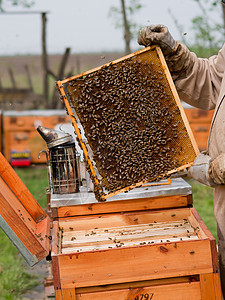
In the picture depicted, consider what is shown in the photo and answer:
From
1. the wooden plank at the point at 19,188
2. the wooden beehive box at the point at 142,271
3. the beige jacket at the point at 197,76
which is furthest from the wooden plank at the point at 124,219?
the beige jacket at the point at 197,76

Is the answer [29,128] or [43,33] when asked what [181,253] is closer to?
[29,128]

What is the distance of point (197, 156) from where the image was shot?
2.68m

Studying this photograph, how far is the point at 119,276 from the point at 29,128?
657 cm

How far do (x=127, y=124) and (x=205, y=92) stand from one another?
0.81m

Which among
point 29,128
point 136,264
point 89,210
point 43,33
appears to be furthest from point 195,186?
point 43,33

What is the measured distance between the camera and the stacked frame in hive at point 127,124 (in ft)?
8.70

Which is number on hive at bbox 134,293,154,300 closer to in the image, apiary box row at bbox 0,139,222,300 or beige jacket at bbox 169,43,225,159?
apiary box row at bbox 0,139,222,300

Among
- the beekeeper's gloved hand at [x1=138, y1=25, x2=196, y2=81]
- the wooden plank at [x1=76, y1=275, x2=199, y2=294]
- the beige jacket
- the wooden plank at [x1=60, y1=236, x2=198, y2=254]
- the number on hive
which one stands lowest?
the number on hive

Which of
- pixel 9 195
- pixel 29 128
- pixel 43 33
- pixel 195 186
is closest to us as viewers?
pixel 9 195

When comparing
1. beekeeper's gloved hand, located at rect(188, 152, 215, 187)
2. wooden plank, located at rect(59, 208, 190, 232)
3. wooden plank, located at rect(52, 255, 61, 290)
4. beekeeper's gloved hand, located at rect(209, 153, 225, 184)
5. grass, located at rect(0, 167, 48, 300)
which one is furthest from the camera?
grass, located at rect(0, 167, 48, 300)

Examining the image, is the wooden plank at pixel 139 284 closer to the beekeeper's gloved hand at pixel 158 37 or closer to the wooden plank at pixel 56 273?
the wooden plank at pixel 56 273

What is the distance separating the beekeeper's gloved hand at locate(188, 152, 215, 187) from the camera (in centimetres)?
263

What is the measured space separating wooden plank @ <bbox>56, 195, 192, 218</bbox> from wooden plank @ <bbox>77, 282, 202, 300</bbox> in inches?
29.9

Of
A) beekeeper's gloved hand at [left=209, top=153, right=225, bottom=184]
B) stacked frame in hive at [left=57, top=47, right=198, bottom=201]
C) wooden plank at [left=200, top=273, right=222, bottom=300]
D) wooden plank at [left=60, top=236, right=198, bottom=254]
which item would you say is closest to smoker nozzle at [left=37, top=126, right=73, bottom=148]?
stacked frame in hive at [left=57, top=47, right=198, bottom=201]
